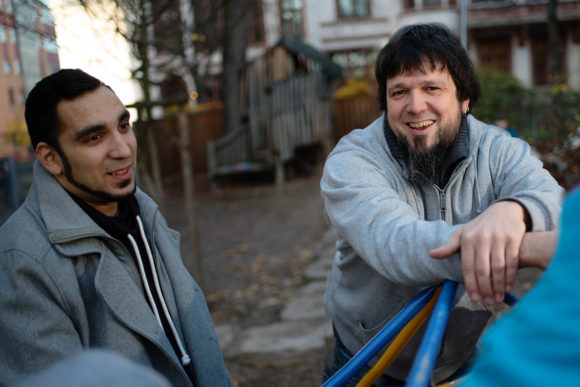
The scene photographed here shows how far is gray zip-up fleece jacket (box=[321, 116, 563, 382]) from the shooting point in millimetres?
1418

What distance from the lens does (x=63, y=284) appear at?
1.53 metres

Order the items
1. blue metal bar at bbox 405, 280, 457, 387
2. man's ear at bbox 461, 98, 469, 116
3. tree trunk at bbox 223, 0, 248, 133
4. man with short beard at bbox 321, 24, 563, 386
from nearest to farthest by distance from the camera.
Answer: blue metal bar at bbox 405, 280, 457, 387 < man with short beard at bbox 321, 24, 563, 386 < man's ear at bbox 461, 98, 469, 116 < tree trunk at bbox 223, 0, 248, 133

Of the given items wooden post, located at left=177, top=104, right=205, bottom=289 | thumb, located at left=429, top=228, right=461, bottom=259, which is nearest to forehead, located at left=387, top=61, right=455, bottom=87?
thumb, located at left=429, top=228, right=461, bottom=259

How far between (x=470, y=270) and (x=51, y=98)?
4.40 ft

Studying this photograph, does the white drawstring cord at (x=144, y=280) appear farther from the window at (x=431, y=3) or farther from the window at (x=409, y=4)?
the window at (x=409, y=4)

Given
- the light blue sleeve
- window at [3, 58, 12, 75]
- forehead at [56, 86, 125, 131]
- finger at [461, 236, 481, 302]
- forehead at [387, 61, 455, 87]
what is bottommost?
finger at [461, 236, 481, 302]

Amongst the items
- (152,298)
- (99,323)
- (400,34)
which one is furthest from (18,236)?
(400,34)

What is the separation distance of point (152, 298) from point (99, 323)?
21cm

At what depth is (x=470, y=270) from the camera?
1.27 m

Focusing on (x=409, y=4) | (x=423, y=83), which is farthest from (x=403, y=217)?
(x=409, y=4)

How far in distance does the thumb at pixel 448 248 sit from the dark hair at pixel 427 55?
697mm

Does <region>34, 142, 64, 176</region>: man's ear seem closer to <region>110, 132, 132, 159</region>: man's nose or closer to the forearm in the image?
<region>110, 132, 132, 159</region>: man's nose

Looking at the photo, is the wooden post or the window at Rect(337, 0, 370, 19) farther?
the window at Rect(337, 0, 370, 19)

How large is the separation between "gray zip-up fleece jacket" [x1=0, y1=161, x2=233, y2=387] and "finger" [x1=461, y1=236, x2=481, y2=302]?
96 centimetres
